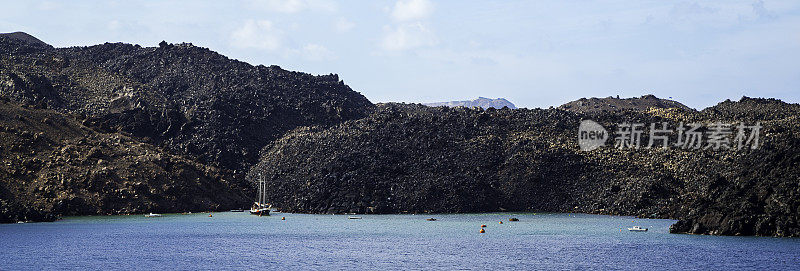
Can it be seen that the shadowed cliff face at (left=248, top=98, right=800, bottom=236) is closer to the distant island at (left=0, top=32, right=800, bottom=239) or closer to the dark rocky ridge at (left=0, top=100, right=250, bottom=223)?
the distant island at (left=0, top=32, right=800, bottom=239)

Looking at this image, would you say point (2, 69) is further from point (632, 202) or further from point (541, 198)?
point (632, 202)

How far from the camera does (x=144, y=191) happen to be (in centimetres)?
12688

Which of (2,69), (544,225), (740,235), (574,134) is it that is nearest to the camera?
(740,235)

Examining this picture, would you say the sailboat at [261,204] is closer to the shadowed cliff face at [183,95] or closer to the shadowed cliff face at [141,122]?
the shadowed cliff face at [141,122]

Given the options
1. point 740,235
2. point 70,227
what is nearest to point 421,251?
point 740,235

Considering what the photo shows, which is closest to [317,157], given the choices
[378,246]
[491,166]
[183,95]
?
[491,166]

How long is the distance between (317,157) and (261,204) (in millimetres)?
12730

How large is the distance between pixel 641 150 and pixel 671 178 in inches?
525

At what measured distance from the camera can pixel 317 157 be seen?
142 metres

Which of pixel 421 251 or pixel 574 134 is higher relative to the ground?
pixel 574 134

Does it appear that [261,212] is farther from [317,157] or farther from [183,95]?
[183,95]

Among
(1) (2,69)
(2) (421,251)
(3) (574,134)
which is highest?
(1) (2,69)

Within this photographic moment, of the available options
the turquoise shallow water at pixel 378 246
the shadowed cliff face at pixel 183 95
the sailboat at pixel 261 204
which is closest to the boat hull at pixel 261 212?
the sailboat at pixel 261 204

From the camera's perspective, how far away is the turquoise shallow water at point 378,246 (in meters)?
66.9
